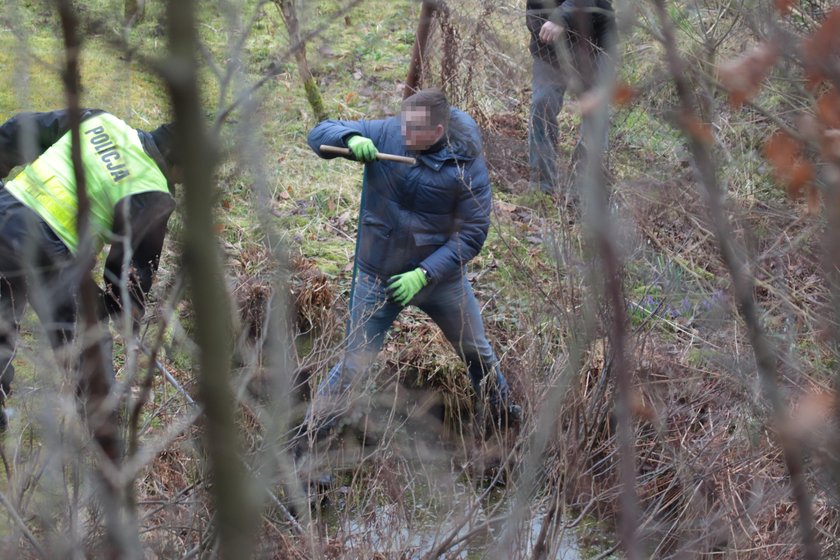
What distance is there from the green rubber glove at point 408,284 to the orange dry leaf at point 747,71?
8.69 ft

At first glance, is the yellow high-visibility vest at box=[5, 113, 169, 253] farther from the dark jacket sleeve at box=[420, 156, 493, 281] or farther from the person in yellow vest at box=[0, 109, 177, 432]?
the dark jacket sleeve at box=[420, 156, 493, 281]

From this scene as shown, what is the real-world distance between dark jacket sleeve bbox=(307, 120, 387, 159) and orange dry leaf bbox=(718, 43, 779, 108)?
275 cm

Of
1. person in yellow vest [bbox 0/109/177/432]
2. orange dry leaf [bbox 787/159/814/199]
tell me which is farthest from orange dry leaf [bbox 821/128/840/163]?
person in yellow vest [bbox 0/109/177/432]

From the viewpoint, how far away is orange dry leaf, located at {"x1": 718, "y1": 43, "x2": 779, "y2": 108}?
1.61 m

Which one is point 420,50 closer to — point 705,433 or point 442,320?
point 442,320

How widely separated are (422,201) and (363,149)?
0.40 meters

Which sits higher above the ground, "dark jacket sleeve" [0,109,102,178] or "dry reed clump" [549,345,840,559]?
"dark jacket sleeve" [0,109,102,178]

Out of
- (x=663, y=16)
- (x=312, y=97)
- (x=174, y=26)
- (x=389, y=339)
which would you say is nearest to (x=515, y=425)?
(x=389, y=339)

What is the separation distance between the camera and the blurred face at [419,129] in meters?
4.20

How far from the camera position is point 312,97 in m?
7.55

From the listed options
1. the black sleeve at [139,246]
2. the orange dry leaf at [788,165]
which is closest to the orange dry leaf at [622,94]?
the orange dry leaf at [788,165]

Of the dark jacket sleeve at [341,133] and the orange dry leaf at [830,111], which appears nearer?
the orange dry leaf at [830,111]

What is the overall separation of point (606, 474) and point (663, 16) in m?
3.12

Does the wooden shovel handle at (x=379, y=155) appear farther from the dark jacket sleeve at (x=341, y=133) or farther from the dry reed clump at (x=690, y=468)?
the dry reed clump at (x=690, y=468)
